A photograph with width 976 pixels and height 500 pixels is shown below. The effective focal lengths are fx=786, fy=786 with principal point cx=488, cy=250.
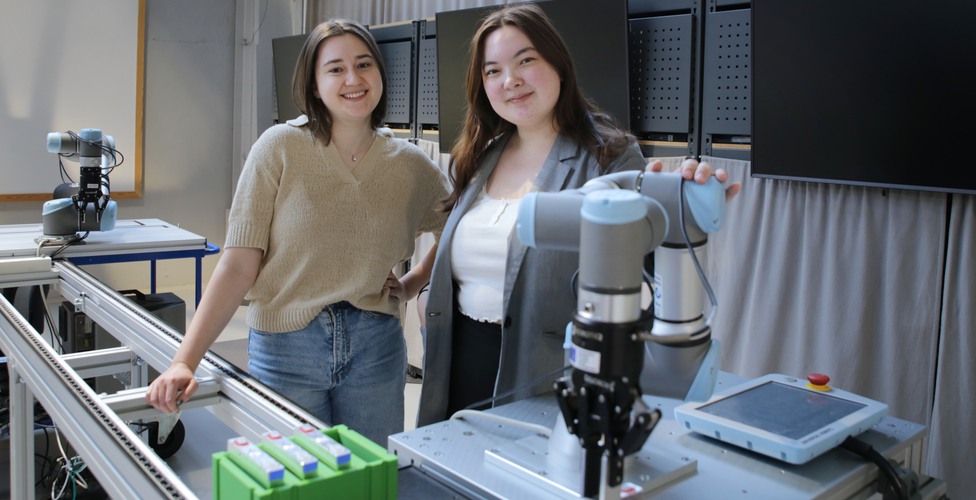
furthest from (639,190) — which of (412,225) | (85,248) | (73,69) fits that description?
(73,69)

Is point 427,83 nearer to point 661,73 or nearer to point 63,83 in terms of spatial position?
point 661,73

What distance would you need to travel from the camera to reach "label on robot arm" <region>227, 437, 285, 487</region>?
2.60 feet

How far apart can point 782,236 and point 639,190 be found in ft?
6.47

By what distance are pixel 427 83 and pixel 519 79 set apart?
2.76 m

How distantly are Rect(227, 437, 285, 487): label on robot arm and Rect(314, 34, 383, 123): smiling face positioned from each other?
978 millimetres

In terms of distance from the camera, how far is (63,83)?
17.2 feet

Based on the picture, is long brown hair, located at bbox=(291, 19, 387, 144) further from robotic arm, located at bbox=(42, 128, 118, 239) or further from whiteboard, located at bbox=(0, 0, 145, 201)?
whiteboard, located at bbox=(0, 0, 145, 201)

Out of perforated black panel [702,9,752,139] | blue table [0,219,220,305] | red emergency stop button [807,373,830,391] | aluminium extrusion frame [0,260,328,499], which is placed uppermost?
perforated black panel [702,9,752,139]

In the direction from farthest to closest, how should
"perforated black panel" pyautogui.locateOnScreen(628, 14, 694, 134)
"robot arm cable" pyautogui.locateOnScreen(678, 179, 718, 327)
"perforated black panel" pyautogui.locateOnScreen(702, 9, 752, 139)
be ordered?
"perforated black panel" pyautogui.locateOnScreen(628, 14, 694, 134)
"perforated black panel" pyautogui.locateOnScreen(702, 9, 752, 139)
"robot arm cable" pyautogui.locateOnScreen(678, 179, 718, 327)

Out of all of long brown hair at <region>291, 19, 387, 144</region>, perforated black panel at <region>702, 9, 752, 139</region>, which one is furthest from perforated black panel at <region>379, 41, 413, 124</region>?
long brown hair at <region>291, 19, 387, 144</region>

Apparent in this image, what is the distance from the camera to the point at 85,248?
10.3ft

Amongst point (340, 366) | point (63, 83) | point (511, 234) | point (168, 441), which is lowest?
point (168, 441)

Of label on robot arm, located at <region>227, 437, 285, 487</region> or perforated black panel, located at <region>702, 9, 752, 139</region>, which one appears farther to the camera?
perforated black panel, located at <region>702, 9, 752, 139</region>

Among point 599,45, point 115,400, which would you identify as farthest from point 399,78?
point 115,400
